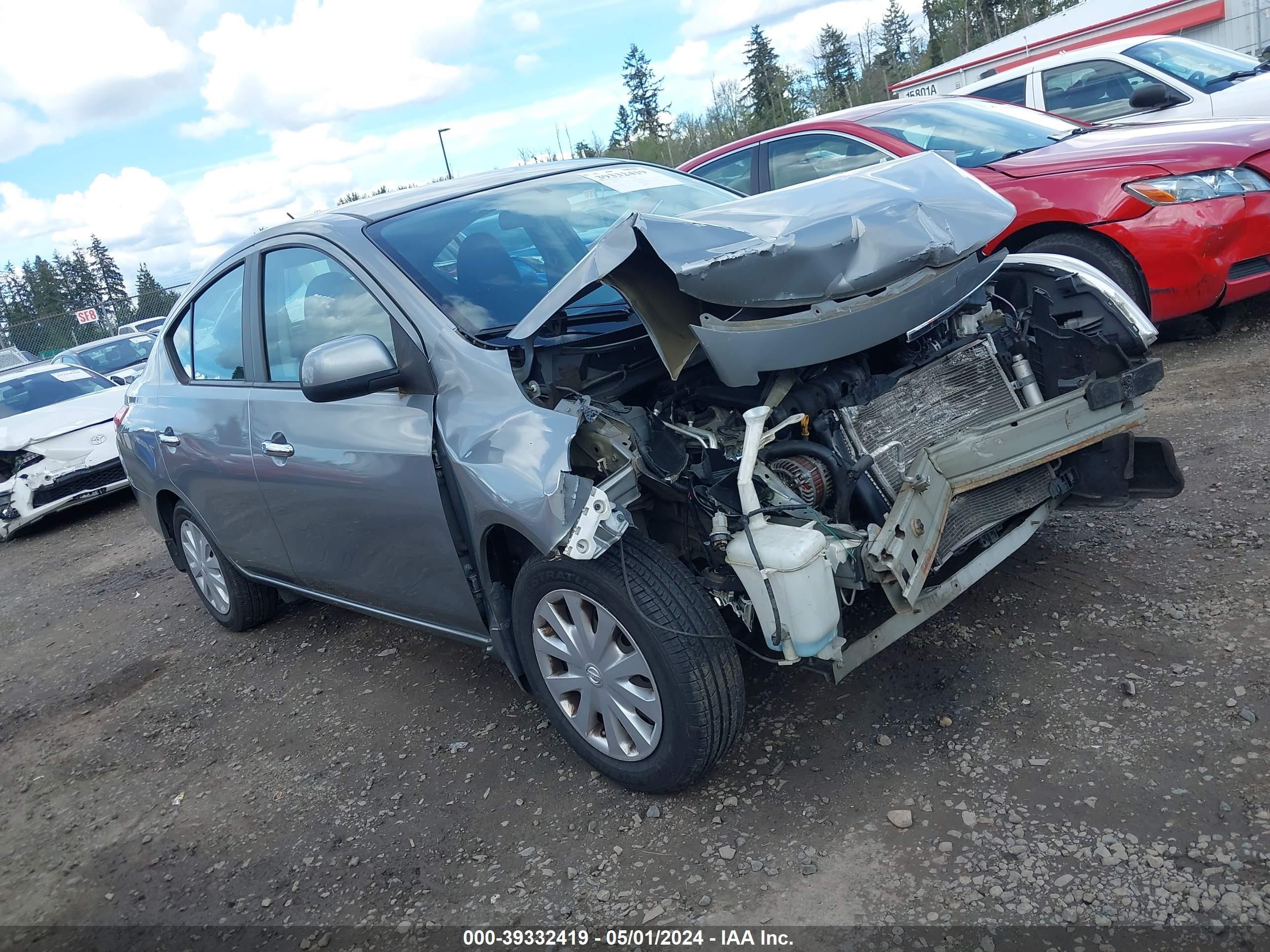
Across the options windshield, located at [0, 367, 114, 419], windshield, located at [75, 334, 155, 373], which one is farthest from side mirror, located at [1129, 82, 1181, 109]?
windshield, located at [75, 334, 155, 373]

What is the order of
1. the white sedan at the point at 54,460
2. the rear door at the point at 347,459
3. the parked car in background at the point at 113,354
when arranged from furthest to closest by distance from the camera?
1. the parked car in background at the point at 113,354
2. the white sedan at the point at 54,460
3. the rear door at the point at 347,459

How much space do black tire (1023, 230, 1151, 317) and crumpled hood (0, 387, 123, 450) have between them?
24.6ft

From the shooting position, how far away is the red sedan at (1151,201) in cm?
500

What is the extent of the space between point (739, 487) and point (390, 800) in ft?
5.34

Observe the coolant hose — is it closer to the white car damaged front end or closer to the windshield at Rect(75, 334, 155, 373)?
the white car damaged front end

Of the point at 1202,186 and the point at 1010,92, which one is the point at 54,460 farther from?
the point at 1202,186

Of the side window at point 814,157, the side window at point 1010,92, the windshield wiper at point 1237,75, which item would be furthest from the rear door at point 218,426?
the windshield wiper at point 1237,75

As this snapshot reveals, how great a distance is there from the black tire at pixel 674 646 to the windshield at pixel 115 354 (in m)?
14.0

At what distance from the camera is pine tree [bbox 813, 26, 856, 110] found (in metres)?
53.1

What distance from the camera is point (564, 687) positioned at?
9.56ft

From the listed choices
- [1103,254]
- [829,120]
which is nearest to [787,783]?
[1103,254]

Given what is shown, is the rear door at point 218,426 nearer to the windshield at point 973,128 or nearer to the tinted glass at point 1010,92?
the windshield at point 973,128

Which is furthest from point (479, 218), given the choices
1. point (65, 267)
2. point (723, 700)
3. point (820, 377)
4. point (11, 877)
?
point (65, 267)

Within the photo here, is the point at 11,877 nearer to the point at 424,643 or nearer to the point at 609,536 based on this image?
the point at 424,643
